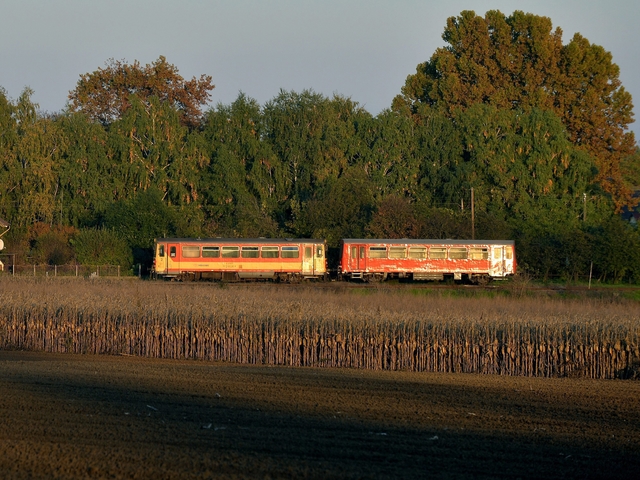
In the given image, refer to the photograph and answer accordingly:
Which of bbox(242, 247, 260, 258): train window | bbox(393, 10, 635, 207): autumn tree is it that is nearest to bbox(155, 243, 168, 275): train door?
bbox(242, 247, 260, 258): train window

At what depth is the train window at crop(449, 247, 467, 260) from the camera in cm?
4434

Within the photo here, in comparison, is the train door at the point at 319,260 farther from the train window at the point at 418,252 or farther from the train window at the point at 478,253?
the train window at the point at 478,253

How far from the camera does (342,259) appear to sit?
148 ft

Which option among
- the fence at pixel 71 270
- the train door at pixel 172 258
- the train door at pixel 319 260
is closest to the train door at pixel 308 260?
the train door at pixel 319 260

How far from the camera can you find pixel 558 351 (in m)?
17.7

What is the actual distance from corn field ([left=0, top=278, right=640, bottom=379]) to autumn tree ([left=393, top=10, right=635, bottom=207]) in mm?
46234

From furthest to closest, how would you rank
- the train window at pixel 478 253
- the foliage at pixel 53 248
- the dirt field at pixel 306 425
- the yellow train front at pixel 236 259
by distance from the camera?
the foliage at pixel 53 248, the yellow train front at pixel 236 259, the train window at pixel 478 253, the dirt field at pixel 306 425

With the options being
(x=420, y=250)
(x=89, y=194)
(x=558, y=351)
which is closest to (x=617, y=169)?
(x=420, y=250)

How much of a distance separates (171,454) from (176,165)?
5115cm

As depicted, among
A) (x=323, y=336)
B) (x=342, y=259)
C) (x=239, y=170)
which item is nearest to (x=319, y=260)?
(x=342, y=259)

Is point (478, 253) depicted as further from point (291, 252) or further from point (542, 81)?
point (542, 81)

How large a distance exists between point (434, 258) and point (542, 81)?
27690 millimetres

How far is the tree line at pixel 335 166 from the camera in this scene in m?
54.4

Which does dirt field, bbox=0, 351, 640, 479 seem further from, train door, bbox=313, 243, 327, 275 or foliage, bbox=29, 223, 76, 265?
foliage, bbox=29, 223, 76, 265
